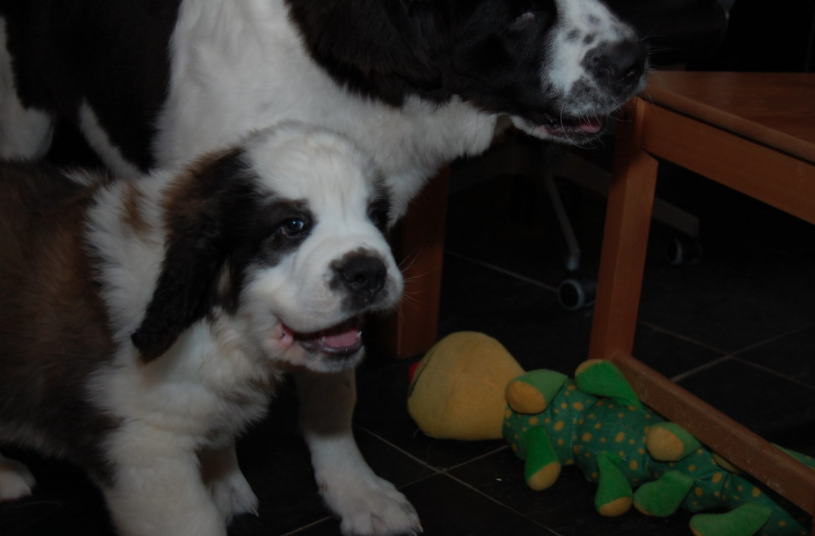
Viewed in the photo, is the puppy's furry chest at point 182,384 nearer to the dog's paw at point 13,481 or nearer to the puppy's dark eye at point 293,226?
the puppy's dark eye at point 293,226

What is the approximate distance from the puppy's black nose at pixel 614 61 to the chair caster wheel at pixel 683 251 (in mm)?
1884

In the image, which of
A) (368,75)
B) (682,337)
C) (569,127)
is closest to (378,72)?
(368,75)

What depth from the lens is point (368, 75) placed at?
2088 mm

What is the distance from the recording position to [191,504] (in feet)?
5.84

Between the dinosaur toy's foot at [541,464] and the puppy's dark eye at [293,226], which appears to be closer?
the puppy's dark eye at [293,226]

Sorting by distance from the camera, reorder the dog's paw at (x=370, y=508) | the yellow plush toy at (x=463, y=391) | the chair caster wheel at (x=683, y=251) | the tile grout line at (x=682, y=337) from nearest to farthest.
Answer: the dog's paw at (x=370, y=508) < the yellow plush toy at (x=463, y=391) < the tile grout line at (x=682, y=337) < the chair caster wheel at (x=683, y=251)

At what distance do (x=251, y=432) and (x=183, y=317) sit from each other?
38.7 inches

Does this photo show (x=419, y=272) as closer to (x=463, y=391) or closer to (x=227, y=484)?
(x=463, y=391)

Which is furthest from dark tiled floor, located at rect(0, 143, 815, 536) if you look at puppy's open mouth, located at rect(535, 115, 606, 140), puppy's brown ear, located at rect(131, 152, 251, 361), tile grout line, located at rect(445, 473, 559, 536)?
puppy's open mouth, located at rect(535, 115, 606, 140)

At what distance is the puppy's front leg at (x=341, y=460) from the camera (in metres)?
2.14

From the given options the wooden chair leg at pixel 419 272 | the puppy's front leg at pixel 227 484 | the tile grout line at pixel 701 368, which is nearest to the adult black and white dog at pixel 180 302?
the puppy's front leg at pixel 227 484

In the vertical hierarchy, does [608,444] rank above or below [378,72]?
below

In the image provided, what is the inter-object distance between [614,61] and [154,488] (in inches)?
49.5

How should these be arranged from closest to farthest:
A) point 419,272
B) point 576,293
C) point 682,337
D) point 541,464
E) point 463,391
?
point 541,464, point 463,391, point 419,272, point 682,337, point 576,293
